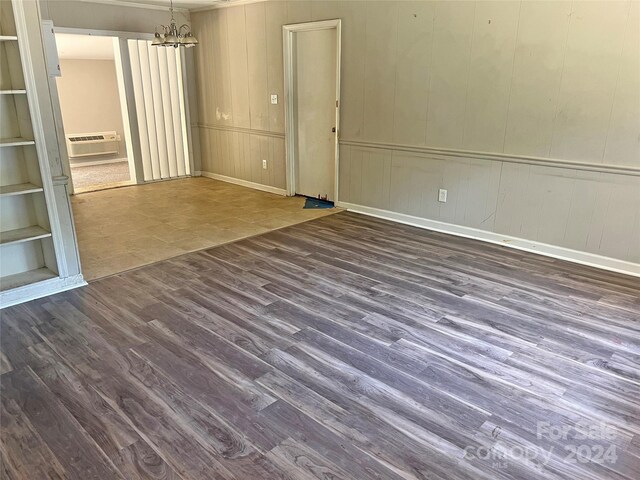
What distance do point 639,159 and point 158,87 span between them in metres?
6.10

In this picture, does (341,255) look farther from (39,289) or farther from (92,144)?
(92,144)

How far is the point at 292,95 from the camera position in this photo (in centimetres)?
579

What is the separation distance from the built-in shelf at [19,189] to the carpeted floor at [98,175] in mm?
3641

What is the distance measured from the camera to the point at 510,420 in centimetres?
208

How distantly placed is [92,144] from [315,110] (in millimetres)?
5034

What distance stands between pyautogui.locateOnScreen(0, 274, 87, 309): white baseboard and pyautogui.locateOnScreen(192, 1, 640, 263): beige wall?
311 cm

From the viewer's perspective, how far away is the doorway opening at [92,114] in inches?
312

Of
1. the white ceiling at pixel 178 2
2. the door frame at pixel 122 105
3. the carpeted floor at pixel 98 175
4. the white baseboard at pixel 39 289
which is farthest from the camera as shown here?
the carpeted floor at pixel 98 175

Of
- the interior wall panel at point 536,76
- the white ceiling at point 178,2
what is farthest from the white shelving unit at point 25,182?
the interior wall panel at point 536,76

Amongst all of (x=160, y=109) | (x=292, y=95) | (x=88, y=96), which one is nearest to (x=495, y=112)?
(x=292, y=95)

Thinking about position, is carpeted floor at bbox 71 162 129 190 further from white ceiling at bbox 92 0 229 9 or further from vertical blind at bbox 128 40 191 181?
white ceiling at bbox 92 0 229 9

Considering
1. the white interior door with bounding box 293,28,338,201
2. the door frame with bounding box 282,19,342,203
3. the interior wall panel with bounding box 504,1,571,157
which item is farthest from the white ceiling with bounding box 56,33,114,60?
the interior wall panel with bounding box 504,1,571,157

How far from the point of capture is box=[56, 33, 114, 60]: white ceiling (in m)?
6.36

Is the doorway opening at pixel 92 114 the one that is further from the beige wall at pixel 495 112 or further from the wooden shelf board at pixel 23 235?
the wooden shelf board at pixel 23 235
